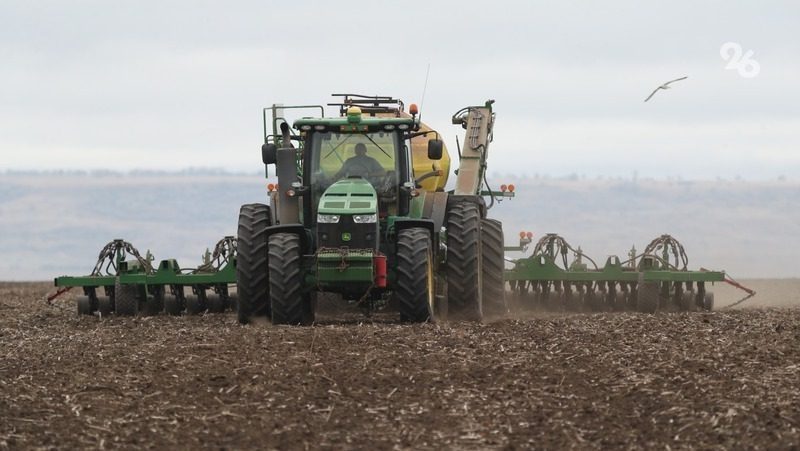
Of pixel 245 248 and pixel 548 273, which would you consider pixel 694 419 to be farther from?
pixel 548 273

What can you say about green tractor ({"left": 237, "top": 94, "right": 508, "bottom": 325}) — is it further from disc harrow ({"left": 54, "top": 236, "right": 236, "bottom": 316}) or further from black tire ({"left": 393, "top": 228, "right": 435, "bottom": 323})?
disc harrow ({"left": 54, "top": 236, "right": 236, "bottom": 316})

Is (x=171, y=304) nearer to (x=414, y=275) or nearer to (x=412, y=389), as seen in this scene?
(x=414, y=275)

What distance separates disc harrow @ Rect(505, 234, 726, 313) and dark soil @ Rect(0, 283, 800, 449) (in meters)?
5.26

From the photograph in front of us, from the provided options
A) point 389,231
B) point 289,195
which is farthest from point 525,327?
point 289,195

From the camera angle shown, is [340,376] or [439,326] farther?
[439,326]

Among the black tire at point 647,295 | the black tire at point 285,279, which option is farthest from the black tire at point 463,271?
the black tire at point 647,295

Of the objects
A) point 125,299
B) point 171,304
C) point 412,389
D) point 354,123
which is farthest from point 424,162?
point 412,389

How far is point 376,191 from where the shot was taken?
16.5 metres

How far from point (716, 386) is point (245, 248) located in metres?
7.18

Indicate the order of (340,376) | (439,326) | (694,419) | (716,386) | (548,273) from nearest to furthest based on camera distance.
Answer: (694,419) → (716,386) → (340,376) → (439,326) → (548,273)

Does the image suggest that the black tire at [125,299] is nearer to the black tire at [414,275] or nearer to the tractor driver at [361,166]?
the tractor driver at [361,166]

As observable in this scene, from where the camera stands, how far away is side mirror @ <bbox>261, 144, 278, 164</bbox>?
16.5m

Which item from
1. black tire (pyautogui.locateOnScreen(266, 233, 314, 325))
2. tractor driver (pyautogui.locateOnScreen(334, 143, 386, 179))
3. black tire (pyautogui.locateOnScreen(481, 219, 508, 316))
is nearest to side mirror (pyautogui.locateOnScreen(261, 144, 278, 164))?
tractor driver (pyautogui.locateOnScreen(334, 143, 386, 179))

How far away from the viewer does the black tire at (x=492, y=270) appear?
1752 cm
